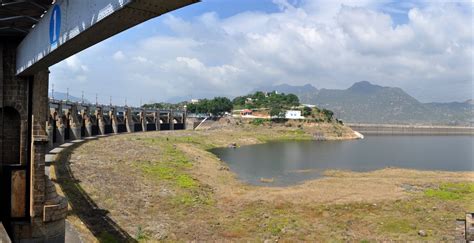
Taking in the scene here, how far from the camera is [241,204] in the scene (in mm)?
30531

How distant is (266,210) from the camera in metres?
28.8

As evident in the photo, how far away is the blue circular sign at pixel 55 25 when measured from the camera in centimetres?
1110

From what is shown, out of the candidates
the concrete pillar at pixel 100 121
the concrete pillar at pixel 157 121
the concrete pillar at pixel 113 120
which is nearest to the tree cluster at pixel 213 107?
the concrete pillar at pixel 157 121

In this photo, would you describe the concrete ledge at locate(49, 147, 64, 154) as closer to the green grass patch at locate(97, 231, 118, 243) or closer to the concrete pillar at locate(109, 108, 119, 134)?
the green grass patch at locate(97, 231, 118, 243)

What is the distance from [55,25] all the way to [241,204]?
22064mm

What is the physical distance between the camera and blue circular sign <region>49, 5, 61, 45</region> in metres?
11.1

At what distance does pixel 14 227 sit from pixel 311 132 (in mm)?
113439

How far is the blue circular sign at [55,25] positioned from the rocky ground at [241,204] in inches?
491

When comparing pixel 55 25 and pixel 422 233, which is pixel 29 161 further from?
pixel 422 233

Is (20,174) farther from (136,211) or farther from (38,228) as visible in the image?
(136,211)

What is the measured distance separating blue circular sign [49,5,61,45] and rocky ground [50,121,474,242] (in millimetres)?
12462

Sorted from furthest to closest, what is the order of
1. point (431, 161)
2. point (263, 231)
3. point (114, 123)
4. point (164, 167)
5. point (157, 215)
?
1. point (114, 123)
2. point (431, 161)
3. point (164, 167)
4. point (157, 215)
5. point (263, 231)

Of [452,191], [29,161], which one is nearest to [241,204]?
[29,161]

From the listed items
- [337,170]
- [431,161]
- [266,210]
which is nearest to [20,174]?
[266,210]
